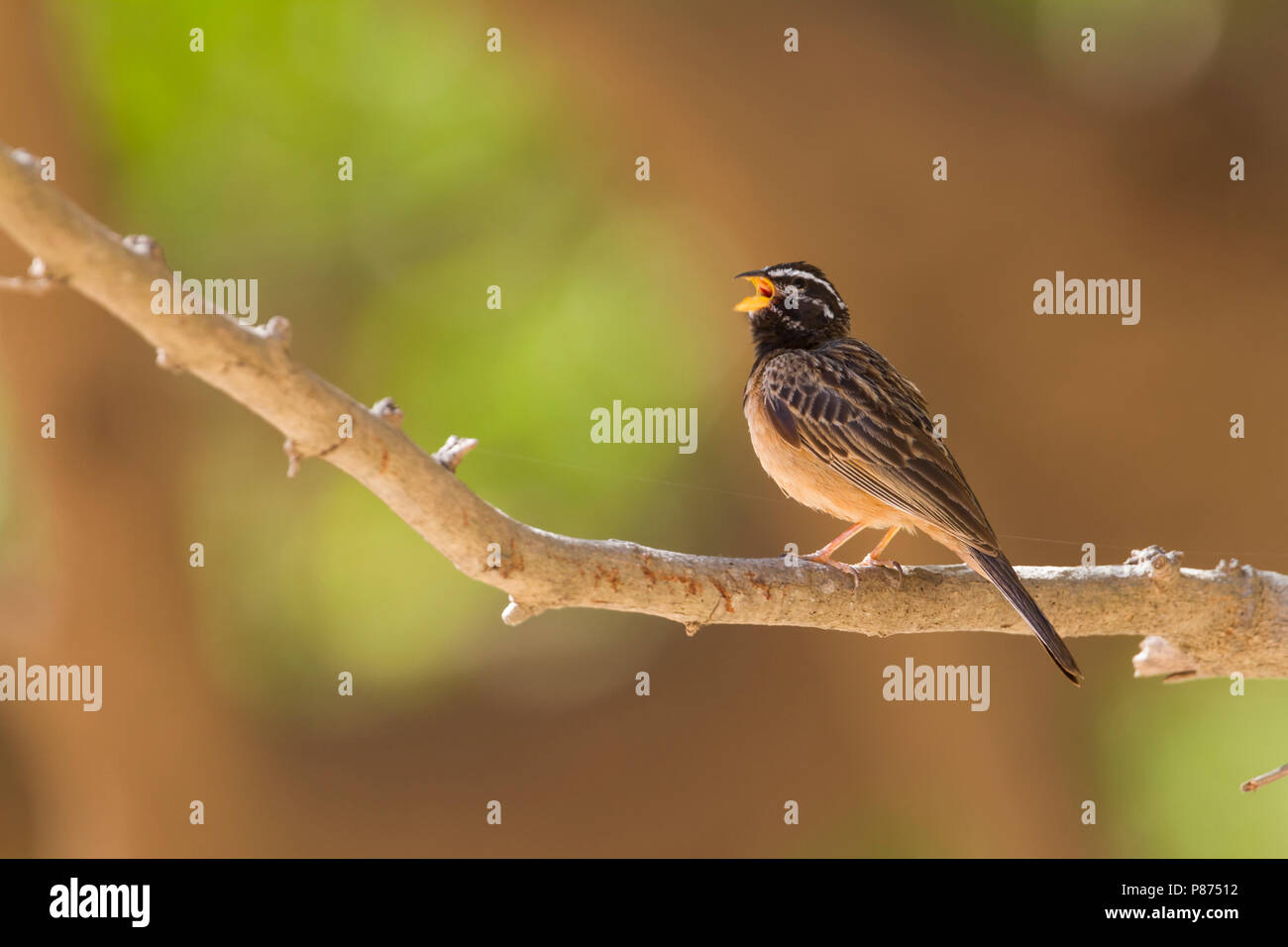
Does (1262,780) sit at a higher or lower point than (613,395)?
lower

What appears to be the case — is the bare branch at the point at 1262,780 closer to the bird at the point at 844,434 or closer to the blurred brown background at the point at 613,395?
the bird at the point at 844,434

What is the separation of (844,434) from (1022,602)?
53.9 inches

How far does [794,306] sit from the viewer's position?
6699mm

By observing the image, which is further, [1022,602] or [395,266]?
[395,266]

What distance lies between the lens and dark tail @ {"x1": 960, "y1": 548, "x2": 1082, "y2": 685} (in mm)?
4633

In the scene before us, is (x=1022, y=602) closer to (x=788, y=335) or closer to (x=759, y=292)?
(x=788, y=335)

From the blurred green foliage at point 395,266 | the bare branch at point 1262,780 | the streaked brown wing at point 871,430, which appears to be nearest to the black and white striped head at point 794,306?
the streaked brown wing at point 871,430

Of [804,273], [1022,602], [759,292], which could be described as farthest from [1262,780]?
[759,292]

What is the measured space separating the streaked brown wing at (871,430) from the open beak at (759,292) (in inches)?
12.3

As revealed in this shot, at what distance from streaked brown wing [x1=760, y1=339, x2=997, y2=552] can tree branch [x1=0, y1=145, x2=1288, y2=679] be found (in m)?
0.32

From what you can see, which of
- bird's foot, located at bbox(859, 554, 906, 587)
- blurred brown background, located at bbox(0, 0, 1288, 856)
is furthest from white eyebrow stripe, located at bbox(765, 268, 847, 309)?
bird's foot, located at bbox(859, 554, 906, 587)

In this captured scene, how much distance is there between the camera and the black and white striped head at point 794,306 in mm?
6645

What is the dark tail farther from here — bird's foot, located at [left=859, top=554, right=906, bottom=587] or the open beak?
the open beak

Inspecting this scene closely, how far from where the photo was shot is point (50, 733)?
8914mm
